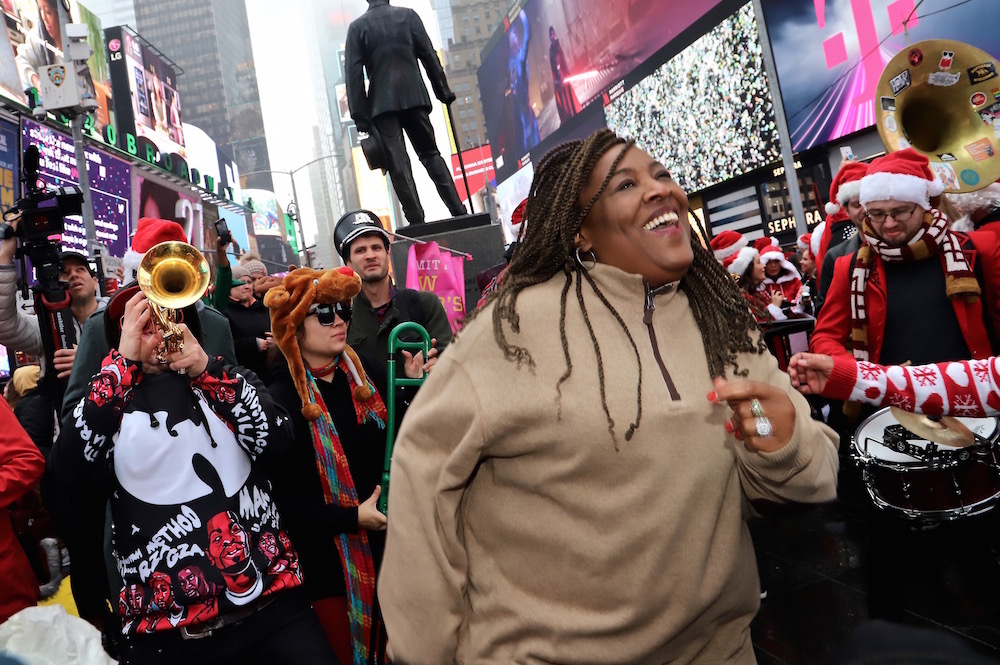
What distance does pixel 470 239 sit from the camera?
25.1 ft

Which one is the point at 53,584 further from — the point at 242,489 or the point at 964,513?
the point at 964,513

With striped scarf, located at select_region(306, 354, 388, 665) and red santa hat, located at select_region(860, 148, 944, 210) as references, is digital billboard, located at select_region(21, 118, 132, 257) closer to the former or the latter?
striped scarf, located at select_region(306, 354, 388, 665)

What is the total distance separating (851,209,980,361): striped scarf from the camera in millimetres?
3773

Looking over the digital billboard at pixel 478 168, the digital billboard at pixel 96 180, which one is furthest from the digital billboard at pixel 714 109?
the digital billboard at pixel 478 168

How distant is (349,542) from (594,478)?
162 centimetres

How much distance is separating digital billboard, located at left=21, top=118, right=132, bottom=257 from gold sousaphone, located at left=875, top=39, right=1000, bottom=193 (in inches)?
1043

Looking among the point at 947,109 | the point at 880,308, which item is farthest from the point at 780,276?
the point at 880,308

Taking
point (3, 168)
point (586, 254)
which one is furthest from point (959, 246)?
point (3, 168)

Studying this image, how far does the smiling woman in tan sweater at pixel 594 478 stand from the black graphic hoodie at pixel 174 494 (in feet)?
2.95

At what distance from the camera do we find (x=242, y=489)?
103 inches

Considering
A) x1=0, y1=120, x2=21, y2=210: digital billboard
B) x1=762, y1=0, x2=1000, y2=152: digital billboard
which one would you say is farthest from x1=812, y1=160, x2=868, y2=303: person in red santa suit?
x1=0, y1=120, x2=21, y2=210: digital billboard

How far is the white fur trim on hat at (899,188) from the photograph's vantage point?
3855 millimetres

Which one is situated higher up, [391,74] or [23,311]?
[391,74]

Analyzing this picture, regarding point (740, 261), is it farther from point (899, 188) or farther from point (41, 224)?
point (41, 224)
